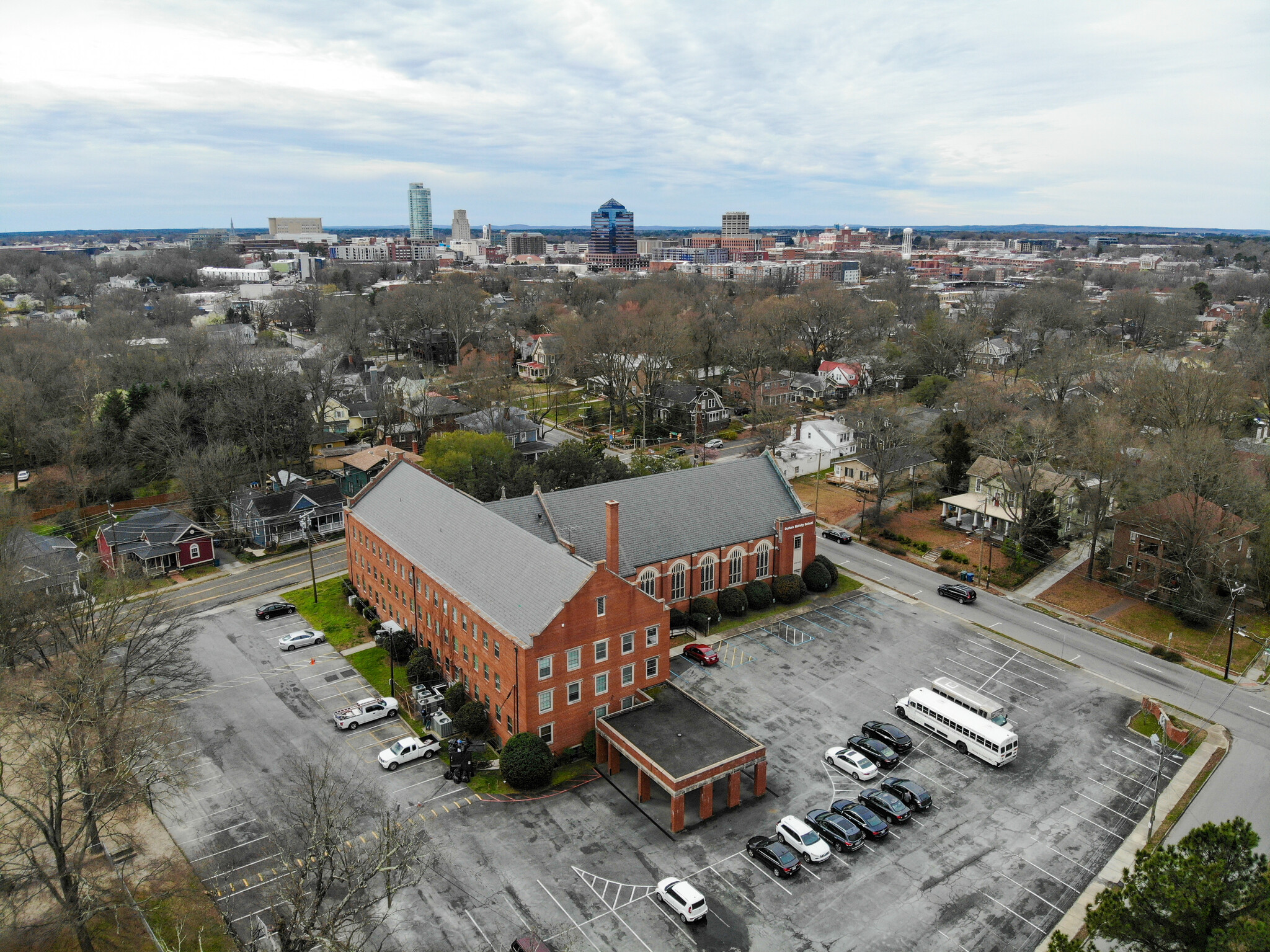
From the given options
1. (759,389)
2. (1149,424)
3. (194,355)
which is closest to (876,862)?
(1149,424)

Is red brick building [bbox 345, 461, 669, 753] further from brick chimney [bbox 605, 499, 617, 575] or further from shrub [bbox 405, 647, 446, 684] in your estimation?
shrub [bbox 405, 647, 446, 684]

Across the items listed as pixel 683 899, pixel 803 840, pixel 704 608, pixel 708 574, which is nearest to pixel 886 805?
pixel 803 840

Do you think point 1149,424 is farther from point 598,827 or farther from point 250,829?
point 250,829

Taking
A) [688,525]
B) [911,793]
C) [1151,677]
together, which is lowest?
[1151,677]

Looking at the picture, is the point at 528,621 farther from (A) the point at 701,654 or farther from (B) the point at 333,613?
(B) the point at 333,613

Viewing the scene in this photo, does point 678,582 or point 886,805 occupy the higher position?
point 678,582

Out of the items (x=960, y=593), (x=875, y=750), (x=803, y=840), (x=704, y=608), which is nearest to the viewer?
(x=803, y=840)
